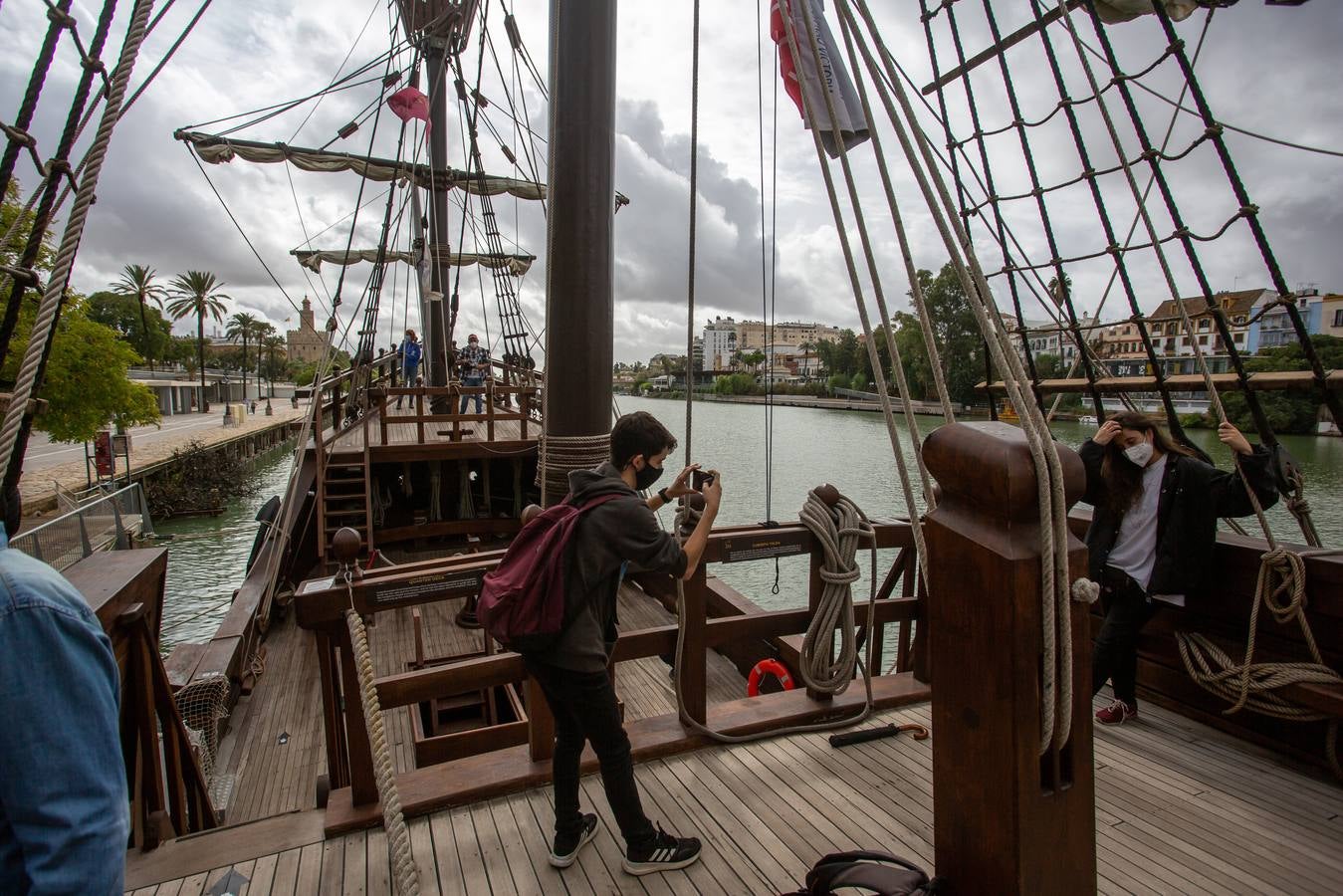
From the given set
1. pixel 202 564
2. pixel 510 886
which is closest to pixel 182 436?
pixel 202 564

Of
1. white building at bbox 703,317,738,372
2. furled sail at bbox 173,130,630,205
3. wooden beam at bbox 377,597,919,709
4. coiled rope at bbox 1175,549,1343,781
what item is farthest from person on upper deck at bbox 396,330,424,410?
white building at bbox 703,317,738,372

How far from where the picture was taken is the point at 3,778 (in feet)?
2.61

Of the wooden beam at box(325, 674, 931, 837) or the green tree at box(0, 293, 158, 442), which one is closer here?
the wooden beam at box(325, 674, 931, 837)

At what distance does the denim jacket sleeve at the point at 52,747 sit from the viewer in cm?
80

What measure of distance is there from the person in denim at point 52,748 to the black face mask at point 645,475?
1.35 meters

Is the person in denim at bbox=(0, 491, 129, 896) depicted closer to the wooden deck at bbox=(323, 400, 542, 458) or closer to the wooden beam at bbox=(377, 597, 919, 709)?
the wooden beam at bbox=(377, 597, 919, 709)

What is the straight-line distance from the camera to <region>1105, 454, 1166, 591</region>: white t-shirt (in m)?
3.00

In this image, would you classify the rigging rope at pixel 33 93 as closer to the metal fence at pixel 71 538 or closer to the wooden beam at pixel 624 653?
the wooden beam at pixel 624 653

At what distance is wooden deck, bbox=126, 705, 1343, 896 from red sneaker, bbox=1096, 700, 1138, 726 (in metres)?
0.22

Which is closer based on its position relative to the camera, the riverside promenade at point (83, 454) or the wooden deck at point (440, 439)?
the wooden deck at point (440, 439)

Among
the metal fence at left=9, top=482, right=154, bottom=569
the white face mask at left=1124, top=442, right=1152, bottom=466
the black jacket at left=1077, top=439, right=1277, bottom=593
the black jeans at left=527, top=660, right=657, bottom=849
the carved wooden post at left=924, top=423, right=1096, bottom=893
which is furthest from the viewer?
the metal fence at left=9, top=482, right=154, bottom=569

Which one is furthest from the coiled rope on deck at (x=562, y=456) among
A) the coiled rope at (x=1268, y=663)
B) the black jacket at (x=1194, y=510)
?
the coiled rope at (x=1268, y=663)

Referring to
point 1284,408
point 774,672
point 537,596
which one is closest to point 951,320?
point 1284,408

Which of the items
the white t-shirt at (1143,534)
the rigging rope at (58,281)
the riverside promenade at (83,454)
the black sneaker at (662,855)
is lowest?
the riverside promenade at (83,454)
